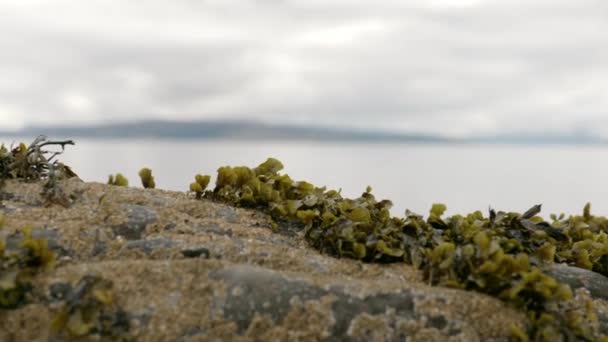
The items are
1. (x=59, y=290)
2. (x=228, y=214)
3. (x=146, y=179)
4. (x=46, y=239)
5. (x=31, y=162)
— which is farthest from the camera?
(x=146, y=179)

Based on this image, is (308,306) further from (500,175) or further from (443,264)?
(500,175)

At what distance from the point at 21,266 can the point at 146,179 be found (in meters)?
1.90

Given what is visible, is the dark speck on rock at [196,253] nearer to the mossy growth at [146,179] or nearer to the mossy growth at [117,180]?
the mossy growth at [146,179]

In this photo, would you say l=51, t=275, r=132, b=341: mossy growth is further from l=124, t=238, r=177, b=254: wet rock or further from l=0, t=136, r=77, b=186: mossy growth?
l=0, t=136, r=77, b=186: mossy growth

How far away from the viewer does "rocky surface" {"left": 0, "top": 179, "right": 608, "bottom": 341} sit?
323 cm

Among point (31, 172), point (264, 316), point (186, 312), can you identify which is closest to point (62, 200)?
point (31, 172)

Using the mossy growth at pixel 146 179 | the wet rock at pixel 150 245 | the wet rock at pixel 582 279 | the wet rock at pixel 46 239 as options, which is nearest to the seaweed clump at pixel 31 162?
the mossy growth at pixel 146 179

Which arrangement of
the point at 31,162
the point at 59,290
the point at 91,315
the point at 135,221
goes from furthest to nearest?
the point at 31,162 < the point at 135,221 < the point at 59,290 < the point at 91,315

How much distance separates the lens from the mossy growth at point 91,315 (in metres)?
3.11

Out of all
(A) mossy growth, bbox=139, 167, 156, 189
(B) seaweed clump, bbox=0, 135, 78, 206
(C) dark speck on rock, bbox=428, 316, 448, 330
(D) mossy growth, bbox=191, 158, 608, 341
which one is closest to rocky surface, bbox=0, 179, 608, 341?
(C) dark speck on rock, bbox=428, 316, 448, 330

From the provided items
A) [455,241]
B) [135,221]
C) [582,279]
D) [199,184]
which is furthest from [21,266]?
[582,279]

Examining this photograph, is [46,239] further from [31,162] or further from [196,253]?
[31,162]

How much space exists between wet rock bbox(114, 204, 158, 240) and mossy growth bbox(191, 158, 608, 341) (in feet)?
2.23

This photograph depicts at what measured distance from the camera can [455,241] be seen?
444 centimetres
